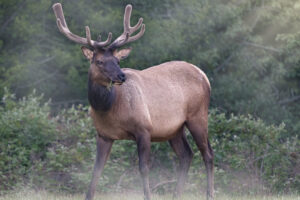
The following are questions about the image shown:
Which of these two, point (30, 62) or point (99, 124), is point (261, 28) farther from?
point (99, 124)

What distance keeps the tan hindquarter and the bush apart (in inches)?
60.6

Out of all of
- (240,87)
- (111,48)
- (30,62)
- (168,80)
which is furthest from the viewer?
(30,62)

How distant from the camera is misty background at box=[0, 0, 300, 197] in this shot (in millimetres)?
9109

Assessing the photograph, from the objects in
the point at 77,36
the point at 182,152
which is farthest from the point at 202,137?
the point at 77,36

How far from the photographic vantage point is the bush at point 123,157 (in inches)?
356

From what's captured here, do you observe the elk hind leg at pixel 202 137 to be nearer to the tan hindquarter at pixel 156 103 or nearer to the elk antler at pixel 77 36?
the tan hindquarter at pixel 156 103

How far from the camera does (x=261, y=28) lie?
46.7 ft

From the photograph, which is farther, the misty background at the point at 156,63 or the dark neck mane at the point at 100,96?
the misty background at the point at 156,63

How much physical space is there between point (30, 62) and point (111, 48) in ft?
27.1

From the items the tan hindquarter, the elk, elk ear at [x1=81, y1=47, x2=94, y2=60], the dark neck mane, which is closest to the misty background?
the elk

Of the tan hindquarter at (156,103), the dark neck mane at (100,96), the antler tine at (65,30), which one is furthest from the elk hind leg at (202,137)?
the antler tine at (65,30)

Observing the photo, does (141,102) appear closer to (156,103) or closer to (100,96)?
(156,103)

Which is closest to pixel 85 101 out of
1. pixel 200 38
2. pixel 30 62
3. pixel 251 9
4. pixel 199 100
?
pixel 30 62

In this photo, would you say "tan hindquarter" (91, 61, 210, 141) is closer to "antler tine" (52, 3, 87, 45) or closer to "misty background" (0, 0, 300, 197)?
"antler tine" (52, 3, 87, 45)
